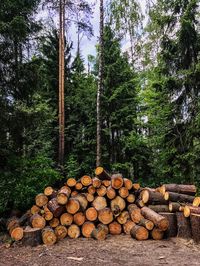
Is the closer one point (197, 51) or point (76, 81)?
point (197, 51)

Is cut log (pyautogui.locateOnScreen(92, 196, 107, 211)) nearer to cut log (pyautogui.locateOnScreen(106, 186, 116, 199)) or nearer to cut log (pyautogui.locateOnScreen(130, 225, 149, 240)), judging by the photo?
cut log (pyautogui.locateOnScreen(106, 186, 116, 199))

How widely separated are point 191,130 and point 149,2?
5062 mm

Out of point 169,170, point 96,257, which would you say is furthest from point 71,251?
point 169,170

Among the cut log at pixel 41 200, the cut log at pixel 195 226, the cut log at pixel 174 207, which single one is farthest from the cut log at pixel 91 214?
the cut log at pixel 195 226

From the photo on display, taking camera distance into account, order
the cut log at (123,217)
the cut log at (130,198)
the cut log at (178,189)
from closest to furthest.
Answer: the cut log at (123,217) → the cut log at (130,198) → the cut log at (178,189)

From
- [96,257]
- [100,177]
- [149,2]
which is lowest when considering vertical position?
[96,257]

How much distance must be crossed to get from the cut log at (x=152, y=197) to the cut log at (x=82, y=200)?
1361 mm

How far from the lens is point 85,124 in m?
16.6

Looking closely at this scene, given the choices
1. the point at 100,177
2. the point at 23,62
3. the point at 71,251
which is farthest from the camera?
the point at 23,62

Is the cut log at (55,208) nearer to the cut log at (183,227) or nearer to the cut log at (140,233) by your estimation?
the cut log at (140,233)

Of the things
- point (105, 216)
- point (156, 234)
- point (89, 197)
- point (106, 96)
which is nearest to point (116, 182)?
point (89, 197)

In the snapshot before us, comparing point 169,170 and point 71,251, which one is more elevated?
point 169,170

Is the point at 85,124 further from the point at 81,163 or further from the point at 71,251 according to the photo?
the point at 71,251

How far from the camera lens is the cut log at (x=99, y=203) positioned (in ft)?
24.5
